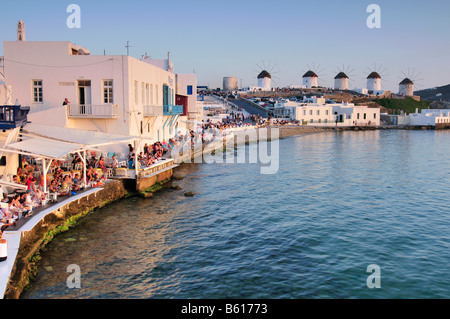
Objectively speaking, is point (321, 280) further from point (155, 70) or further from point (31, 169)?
point (155, 70)

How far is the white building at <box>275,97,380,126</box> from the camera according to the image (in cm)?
7856

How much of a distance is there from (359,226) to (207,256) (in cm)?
700

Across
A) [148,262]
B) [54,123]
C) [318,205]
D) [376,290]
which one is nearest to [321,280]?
[376,290]

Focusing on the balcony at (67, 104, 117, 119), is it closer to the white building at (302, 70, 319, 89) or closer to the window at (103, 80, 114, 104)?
the window at (103, 80, 114, 104)

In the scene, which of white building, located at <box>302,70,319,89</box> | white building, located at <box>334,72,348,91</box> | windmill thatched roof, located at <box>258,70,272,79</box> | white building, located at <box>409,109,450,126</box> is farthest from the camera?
white building, located at <box>334,72,348,91</box>

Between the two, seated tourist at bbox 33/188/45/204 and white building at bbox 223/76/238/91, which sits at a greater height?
white building at bbox 223/76/238/91

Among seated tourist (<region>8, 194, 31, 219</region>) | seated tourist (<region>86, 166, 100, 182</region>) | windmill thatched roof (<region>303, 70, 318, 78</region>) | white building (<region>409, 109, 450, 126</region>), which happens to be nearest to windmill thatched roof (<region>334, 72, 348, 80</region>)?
windmill thatched roof (<region>303, 70, 318, 78</region>)

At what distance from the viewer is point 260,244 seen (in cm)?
1502

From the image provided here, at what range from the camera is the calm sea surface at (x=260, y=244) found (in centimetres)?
1159

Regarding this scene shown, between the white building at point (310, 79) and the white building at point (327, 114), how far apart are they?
56349 mm

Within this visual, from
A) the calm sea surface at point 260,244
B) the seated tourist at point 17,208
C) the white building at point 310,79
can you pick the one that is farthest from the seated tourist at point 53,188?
the white building at point 310,79

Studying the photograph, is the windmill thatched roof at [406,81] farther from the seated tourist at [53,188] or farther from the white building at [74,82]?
the seated tourist at [53,188]

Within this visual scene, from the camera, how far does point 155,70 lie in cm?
3070

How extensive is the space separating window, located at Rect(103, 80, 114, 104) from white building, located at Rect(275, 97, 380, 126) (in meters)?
55.9
